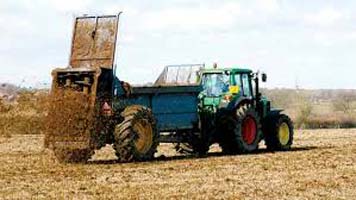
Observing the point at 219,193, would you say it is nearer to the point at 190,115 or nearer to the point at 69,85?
the point at 69,85

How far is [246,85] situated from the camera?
1063 inches

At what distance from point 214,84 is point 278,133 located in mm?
2697

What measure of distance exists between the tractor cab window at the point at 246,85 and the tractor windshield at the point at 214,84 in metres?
0.61

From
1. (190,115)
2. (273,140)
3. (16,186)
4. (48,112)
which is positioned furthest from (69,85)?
(273,140)

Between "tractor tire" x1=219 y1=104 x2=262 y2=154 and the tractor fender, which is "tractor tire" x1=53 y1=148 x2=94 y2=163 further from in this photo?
the tractor fender

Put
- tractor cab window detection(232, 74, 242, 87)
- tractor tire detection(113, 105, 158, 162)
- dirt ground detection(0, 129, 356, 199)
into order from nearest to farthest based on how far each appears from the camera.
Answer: dirt ground detection(0, 129, 356, 199) → tractor tire detection(113, 105, 158, 162) → tractor cab window detection(232, 74, 242, 87)

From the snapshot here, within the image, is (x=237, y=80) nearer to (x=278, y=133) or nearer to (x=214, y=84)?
(x=214, y=84)

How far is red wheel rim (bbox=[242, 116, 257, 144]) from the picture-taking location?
1048 inches

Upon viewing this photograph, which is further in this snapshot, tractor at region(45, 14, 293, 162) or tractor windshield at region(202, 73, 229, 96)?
tractor windshield at region(202, 73, 229, 96)

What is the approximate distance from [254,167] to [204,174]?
1900 millimetres

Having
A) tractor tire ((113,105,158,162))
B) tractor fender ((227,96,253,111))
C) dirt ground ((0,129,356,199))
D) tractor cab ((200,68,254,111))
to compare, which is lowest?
dirt ground ((0,129,356,199))

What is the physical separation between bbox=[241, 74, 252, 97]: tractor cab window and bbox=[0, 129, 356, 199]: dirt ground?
2.18 m

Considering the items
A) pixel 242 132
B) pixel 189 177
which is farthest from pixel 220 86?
pixel 189 177

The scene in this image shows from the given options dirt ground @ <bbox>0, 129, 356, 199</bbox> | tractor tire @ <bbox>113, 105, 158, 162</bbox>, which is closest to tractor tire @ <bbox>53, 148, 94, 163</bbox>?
dirt ground @ <bbox>0, 129, 356, 199</bbox>
